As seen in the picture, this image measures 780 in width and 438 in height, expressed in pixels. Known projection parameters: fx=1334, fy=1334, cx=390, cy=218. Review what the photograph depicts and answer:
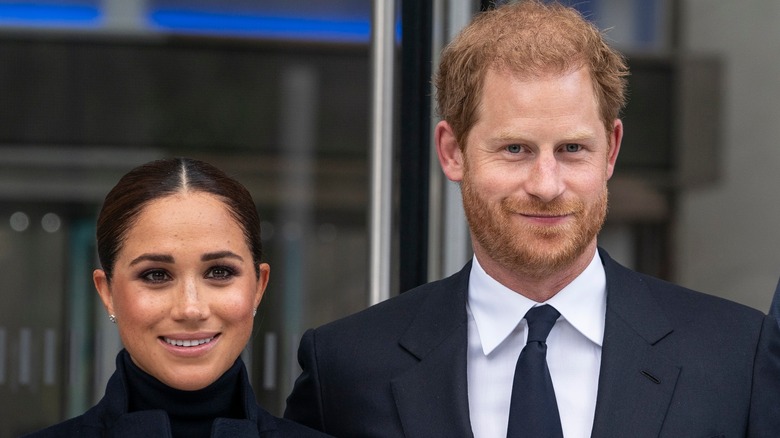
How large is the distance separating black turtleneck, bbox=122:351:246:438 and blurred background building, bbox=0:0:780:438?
87.9 inches

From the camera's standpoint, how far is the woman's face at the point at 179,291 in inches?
89.0

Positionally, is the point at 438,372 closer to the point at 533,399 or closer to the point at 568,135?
the point at 533,399

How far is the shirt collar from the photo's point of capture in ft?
7.95

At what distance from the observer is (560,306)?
2422 mm

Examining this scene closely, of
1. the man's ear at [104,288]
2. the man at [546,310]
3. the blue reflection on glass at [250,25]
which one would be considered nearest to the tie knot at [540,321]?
the man at [546,310]

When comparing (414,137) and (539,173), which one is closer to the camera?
(539,173)

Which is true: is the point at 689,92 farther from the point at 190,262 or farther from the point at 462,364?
the point at 190,262

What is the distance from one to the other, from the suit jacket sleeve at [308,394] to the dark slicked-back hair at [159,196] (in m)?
0.29

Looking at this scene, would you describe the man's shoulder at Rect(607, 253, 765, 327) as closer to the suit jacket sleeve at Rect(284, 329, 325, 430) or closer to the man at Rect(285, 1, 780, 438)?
the man at Rect(285, 1, 780, 438)

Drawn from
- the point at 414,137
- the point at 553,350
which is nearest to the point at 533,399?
the point at 553,350

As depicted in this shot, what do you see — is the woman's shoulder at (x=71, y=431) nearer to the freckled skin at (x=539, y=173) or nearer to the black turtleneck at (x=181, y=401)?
the black turtleneck at (x=181, y=401)

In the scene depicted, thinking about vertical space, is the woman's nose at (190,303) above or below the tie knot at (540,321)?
above

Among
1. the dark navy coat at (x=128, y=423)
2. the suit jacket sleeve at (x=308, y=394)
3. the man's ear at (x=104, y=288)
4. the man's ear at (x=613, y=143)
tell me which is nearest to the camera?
the dark navy coat at (x=128, y=423)

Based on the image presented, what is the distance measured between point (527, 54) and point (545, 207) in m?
0.29
